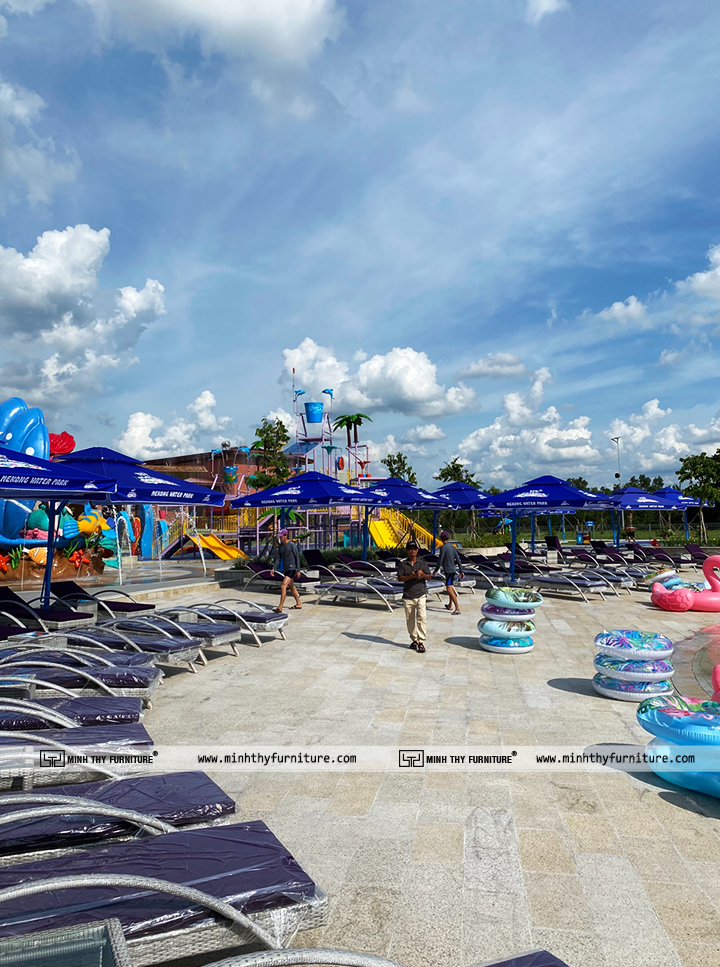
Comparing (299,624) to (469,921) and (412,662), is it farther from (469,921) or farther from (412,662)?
(469,921)

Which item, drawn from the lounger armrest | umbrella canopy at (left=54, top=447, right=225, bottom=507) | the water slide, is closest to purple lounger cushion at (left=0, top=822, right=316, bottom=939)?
the lounger armrest

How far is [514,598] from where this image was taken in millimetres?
9320

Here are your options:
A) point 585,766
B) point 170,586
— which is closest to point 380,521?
point 170,586

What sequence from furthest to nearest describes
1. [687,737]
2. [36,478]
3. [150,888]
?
[36,478] < [687,737] < [150,888]

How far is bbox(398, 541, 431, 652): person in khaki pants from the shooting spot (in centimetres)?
898

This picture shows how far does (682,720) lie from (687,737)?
0.16 metres

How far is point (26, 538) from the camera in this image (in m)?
18.2

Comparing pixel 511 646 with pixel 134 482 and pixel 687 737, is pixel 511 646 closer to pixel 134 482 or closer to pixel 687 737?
pixel 687 737

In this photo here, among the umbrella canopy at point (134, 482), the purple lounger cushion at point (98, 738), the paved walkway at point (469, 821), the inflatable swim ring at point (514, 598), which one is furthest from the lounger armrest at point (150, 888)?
the umbrella canopy at point (134, 482)

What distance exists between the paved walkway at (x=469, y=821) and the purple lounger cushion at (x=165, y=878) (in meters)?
0.47

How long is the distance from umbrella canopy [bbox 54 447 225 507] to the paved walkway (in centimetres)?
413

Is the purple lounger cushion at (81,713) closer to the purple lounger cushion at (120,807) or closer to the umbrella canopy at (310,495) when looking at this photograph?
the purple lounger cushion at (120,807)

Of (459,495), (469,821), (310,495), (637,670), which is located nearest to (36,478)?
(469,821)

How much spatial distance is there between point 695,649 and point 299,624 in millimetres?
6390
